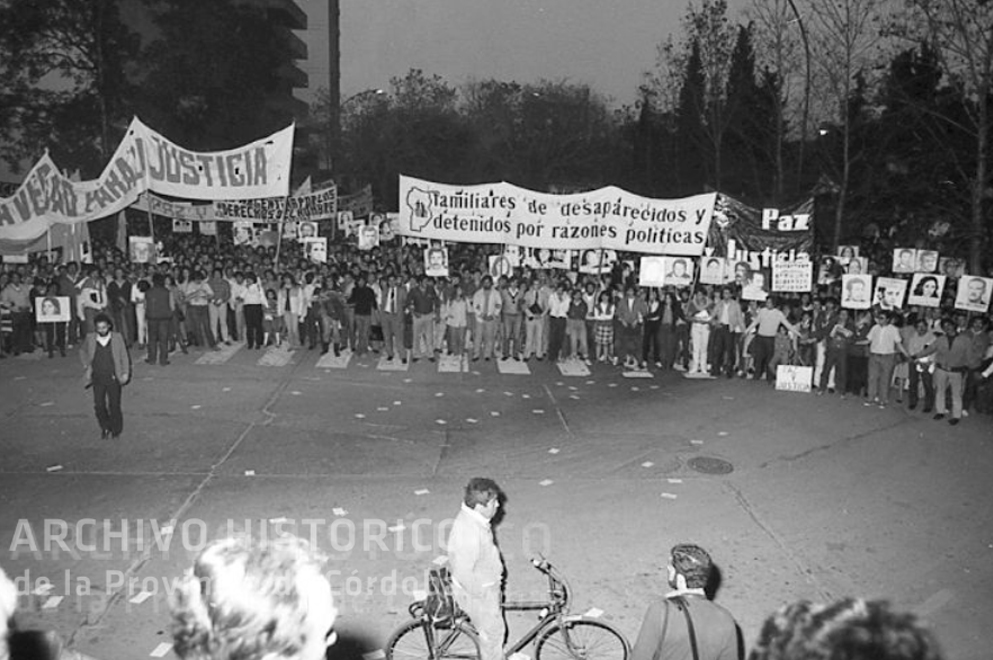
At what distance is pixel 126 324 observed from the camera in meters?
17.0

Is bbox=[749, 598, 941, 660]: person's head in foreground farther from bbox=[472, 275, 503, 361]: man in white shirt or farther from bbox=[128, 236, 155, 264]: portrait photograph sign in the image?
bbox=[128, 236, 155, 264]: portrait photograph sign

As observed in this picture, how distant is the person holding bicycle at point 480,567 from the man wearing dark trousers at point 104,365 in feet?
23.6

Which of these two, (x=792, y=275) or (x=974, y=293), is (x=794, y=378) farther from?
(x=974, y=293)

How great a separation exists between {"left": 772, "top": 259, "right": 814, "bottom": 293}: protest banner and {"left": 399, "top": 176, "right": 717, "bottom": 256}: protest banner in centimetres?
163

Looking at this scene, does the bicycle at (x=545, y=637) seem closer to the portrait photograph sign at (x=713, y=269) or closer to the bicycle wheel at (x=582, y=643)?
the bicycle wheel at (x=582, y=643)

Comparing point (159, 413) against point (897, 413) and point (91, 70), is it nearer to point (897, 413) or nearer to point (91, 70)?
point (897, 413)

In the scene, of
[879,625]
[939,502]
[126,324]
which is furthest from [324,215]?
[879,625]

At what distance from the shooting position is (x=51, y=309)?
15.8m

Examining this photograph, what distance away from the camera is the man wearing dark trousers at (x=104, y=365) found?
10.6 m

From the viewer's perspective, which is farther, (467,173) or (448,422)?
(467,173)

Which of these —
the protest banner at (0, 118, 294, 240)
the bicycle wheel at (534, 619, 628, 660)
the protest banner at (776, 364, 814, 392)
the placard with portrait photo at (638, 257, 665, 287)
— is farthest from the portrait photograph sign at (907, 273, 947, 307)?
the bicycle wheel at (534, 619, 628, 660)

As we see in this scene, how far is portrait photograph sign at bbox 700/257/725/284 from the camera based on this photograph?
17141 mm

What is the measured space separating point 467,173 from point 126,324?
1477 inches

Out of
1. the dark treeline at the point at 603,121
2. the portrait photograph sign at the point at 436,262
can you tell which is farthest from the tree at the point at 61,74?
the portrait photograph sign at the point at 436,262
